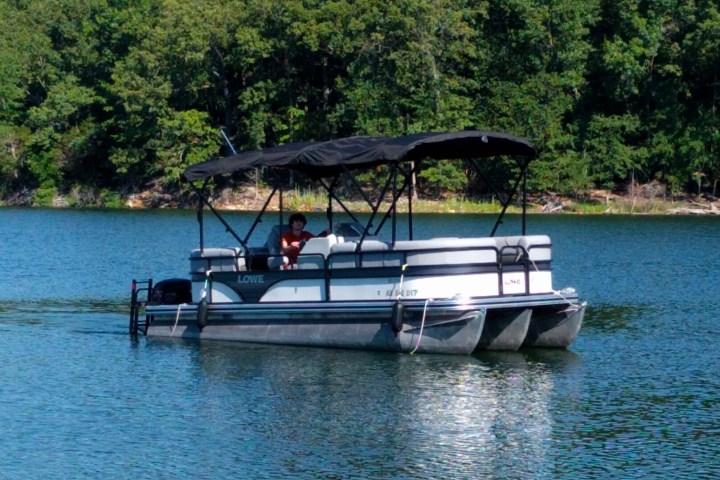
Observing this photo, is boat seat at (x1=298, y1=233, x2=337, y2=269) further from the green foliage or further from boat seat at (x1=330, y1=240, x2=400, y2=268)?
the green foliage

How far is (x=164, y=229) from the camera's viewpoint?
55094 mm

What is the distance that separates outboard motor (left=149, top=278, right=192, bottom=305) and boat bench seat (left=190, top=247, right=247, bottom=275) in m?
0.73

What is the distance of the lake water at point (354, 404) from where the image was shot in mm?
15148

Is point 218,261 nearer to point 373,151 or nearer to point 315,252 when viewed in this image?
point 315,252

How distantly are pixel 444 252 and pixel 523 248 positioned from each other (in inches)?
53.4

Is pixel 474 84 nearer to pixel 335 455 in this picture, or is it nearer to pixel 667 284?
pixel 667 284

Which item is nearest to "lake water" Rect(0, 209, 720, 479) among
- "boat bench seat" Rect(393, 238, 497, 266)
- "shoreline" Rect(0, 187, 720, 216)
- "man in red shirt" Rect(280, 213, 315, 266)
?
"boat bench seat" Rect(393, 238, 497, 266)

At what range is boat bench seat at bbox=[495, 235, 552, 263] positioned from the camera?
20.7 m

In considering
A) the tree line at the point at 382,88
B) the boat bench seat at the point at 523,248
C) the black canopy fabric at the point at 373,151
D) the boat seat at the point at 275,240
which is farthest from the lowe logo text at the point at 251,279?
the tree line at the point at 382,88

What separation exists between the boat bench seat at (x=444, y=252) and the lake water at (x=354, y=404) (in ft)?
5.21

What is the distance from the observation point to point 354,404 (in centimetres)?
1802

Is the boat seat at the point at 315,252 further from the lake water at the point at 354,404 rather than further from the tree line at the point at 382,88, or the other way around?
the tree line at the point at 382,88

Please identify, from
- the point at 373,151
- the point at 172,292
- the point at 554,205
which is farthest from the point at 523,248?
the point at 554,205

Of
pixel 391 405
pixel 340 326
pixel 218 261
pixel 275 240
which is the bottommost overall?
pixel 391 405
